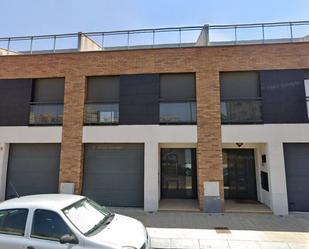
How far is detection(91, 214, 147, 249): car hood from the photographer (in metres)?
3.65

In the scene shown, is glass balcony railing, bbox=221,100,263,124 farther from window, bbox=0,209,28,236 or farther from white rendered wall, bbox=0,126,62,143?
window, bbox=0,209,28,236

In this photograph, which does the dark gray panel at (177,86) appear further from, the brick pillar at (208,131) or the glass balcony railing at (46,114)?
the glass balcony railing at (46,114)

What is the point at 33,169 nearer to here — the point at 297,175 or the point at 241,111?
the point at 241,111

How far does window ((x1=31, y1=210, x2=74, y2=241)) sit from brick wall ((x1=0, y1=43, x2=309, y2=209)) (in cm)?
545

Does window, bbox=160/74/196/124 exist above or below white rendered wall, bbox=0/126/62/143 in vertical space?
above

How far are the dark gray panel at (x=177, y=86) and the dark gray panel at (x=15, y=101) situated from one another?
5700 mm

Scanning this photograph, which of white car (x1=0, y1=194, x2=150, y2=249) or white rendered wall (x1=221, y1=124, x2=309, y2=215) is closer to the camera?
white car (x1=0, y1=194, x2=150, y2=249)

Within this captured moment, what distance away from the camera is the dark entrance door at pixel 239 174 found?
1028 cm

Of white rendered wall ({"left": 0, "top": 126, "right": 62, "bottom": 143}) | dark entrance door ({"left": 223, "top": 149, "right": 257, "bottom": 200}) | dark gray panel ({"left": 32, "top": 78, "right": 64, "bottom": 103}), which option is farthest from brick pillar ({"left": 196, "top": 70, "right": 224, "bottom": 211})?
dark gray panel ({"left": 32, "top": 78, "right": 64, "bottom": 103})

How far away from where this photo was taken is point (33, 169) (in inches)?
380

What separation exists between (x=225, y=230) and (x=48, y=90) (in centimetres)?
862

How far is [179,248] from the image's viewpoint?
5.54m

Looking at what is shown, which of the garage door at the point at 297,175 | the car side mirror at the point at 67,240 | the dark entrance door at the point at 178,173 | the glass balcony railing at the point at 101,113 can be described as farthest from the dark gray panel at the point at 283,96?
the car side mirror at the point at 67,240

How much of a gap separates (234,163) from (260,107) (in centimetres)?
292
